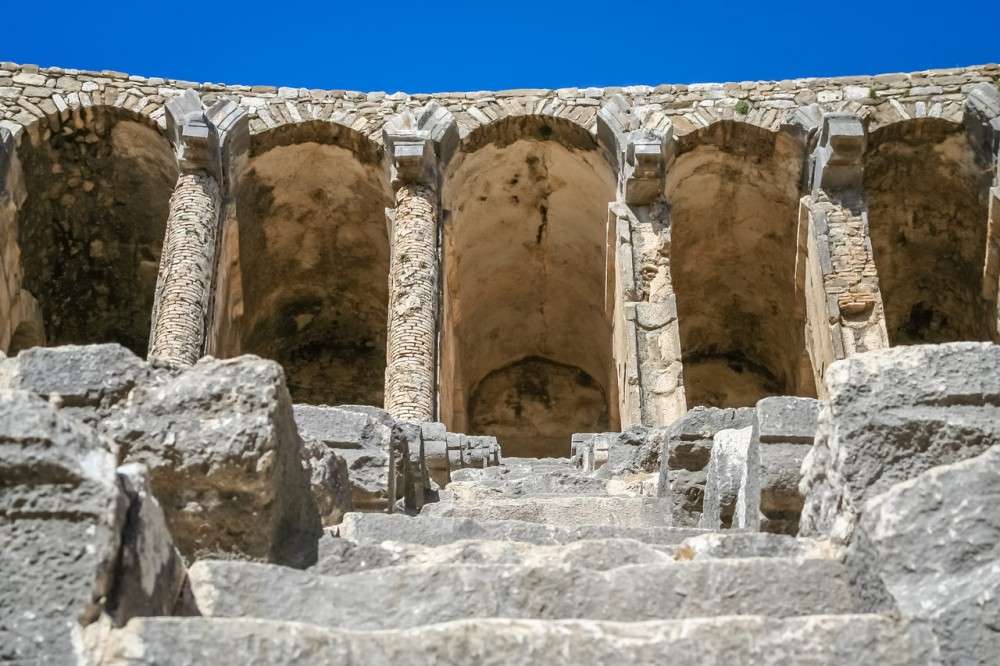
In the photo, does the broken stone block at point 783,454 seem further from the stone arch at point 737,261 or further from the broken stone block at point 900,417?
the stone arch at point 737,261

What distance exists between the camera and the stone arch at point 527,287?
16.3 m

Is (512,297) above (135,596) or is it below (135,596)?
above

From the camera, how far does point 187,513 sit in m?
4.96

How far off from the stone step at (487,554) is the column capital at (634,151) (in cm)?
1057

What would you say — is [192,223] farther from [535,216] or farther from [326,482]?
[326,482]

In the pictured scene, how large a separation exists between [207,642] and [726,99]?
13.4m

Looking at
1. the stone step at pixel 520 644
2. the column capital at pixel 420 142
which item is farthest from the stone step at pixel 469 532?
the column capital at pixel 420 142

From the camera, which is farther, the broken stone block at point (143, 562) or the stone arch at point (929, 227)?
the stone arch at point (929, 227)

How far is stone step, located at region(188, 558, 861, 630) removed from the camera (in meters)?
4.15

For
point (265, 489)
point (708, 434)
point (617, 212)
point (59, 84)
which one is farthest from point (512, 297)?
point (265, 489)

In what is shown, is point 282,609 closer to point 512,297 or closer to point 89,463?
point 89,463

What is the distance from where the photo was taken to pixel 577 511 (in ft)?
27.2

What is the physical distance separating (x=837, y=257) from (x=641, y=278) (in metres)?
1.91

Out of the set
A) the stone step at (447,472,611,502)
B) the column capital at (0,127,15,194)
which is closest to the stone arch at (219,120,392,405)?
the column capital at (0,127,15,194)
